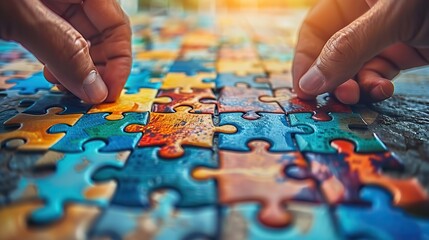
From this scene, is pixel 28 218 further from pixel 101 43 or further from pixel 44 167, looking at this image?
pixel 101 43

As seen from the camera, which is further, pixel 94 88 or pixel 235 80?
pixel 235 80

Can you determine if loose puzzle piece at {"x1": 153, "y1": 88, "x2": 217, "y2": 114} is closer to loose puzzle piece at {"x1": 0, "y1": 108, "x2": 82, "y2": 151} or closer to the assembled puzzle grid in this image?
the assembled puzzle grid

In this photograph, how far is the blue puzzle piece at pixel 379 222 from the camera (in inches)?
21.6

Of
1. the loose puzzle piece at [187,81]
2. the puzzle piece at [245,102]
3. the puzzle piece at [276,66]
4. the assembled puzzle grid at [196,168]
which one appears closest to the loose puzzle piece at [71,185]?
the assembled puzzle grid at [196,168]

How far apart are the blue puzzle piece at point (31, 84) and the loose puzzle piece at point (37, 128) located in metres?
0.23

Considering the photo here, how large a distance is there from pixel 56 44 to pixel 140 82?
19.2 inches

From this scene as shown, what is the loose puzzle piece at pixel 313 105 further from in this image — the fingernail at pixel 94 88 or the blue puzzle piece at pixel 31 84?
the blue puzzle piece at pixel 31 84

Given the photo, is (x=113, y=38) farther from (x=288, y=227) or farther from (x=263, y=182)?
(x=288, y=227)

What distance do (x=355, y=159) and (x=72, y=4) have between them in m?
0.97

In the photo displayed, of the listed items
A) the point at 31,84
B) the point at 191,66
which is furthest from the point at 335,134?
the point at 31,84

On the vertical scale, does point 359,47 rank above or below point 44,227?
above

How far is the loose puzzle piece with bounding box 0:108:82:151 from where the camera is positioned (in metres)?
0.80

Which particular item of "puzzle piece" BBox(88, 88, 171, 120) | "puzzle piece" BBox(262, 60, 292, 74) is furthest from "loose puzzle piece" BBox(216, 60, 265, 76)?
"puzzle piece" BBox(88, 88, 171, 120)

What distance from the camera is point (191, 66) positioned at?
149 centimetres
